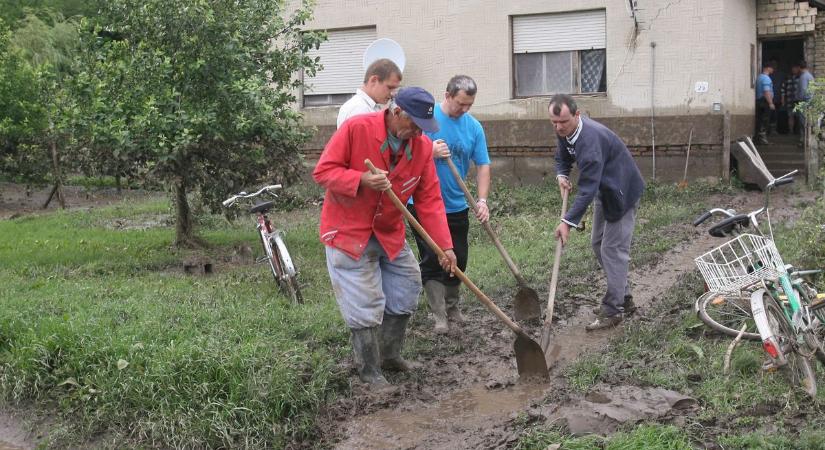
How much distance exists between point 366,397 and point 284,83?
18.3ft

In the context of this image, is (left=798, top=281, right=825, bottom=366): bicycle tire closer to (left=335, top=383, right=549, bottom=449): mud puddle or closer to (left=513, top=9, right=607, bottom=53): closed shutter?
(left=335, top=383, right=549, bottom=449): mud puddle

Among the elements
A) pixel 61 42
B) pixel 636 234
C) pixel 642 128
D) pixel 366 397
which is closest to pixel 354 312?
pixel 366 397

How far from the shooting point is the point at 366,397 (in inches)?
222

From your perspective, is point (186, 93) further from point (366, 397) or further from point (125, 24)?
point (366, 397)

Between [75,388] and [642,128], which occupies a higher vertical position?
[642,128]

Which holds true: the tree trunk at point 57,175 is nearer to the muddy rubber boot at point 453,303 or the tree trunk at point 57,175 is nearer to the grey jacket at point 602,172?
the muddy rubber boot at point 453,303

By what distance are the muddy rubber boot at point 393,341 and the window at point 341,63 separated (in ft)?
35.2

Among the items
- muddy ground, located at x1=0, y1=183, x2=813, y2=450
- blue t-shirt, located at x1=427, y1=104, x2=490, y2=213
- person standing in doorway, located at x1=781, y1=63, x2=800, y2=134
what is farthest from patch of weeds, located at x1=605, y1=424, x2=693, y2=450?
person standing in doorway, located at x1=781, y1=63, x2=800, y2=134

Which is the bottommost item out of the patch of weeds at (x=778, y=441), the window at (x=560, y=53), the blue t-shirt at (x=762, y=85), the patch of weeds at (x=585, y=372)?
the patch of weeds at (x=585, y=372)

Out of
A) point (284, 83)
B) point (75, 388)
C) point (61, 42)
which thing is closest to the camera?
point (75, 388)

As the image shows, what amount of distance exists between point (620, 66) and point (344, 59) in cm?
498

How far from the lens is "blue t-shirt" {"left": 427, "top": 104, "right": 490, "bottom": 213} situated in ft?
22.8

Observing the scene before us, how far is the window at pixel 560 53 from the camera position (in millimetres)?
14711

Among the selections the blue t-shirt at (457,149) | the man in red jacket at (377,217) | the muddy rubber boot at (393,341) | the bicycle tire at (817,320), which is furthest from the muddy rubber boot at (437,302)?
the bicycle tire at (817,320)
